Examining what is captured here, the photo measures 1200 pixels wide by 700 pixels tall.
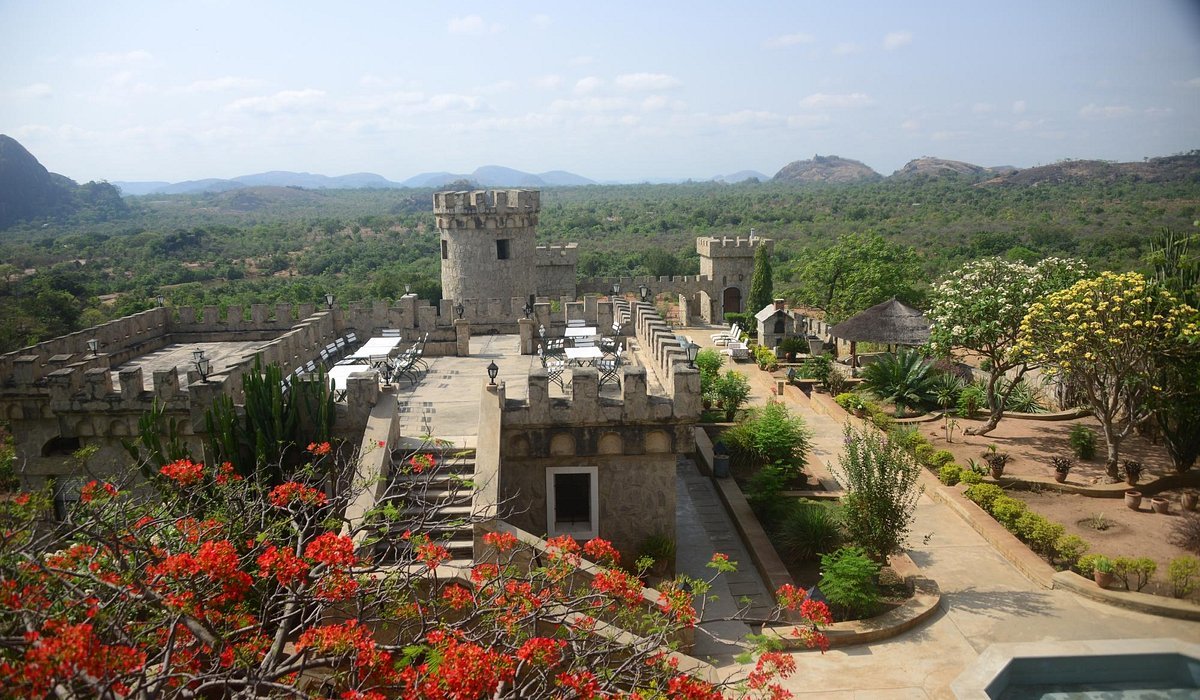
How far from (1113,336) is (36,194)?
15633 centimetres

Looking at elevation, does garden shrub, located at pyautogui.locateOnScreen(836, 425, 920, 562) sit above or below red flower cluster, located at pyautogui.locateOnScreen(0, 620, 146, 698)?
below

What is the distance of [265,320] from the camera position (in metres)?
22.8

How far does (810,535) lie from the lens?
13.9m

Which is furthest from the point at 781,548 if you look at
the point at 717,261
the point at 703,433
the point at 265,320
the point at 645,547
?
the point at 717,261

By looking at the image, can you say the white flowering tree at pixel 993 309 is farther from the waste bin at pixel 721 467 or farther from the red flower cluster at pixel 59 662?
the red flower cluster at pixel 59 662

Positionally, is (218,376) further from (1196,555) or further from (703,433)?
(1196,555)

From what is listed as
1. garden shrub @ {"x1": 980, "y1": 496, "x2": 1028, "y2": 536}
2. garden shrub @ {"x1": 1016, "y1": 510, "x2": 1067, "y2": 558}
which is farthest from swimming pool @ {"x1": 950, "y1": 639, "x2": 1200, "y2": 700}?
garden shrub @ {"x1": 980, "y1": 496, "x2": 1028, "y2": 536}

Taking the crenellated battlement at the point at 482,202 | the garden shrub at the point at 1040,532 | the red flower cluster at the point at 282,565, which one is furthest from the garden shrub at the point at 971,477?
the crenellated battlement at the point at 482,202

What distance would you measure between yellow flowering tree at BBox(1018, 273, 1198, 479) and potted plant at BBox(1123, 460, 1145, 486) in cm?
34

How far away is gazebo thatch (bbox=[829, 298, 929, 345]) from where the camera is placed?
1049 inches

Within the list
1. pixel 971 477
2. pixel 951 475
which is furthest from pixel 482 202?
pixel 971 477

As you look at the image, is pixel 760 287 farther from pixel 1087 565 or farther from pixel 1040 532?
pixel 1087 565

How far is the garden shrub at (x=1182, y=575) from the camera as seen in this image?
1155 centimetres

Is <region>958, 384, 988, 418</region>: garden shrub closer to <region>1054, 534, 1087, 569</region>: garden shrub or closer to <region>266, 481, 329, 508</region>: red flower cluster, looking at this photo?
<region>1054, 534, 1087, 569</region>: garden shrub
